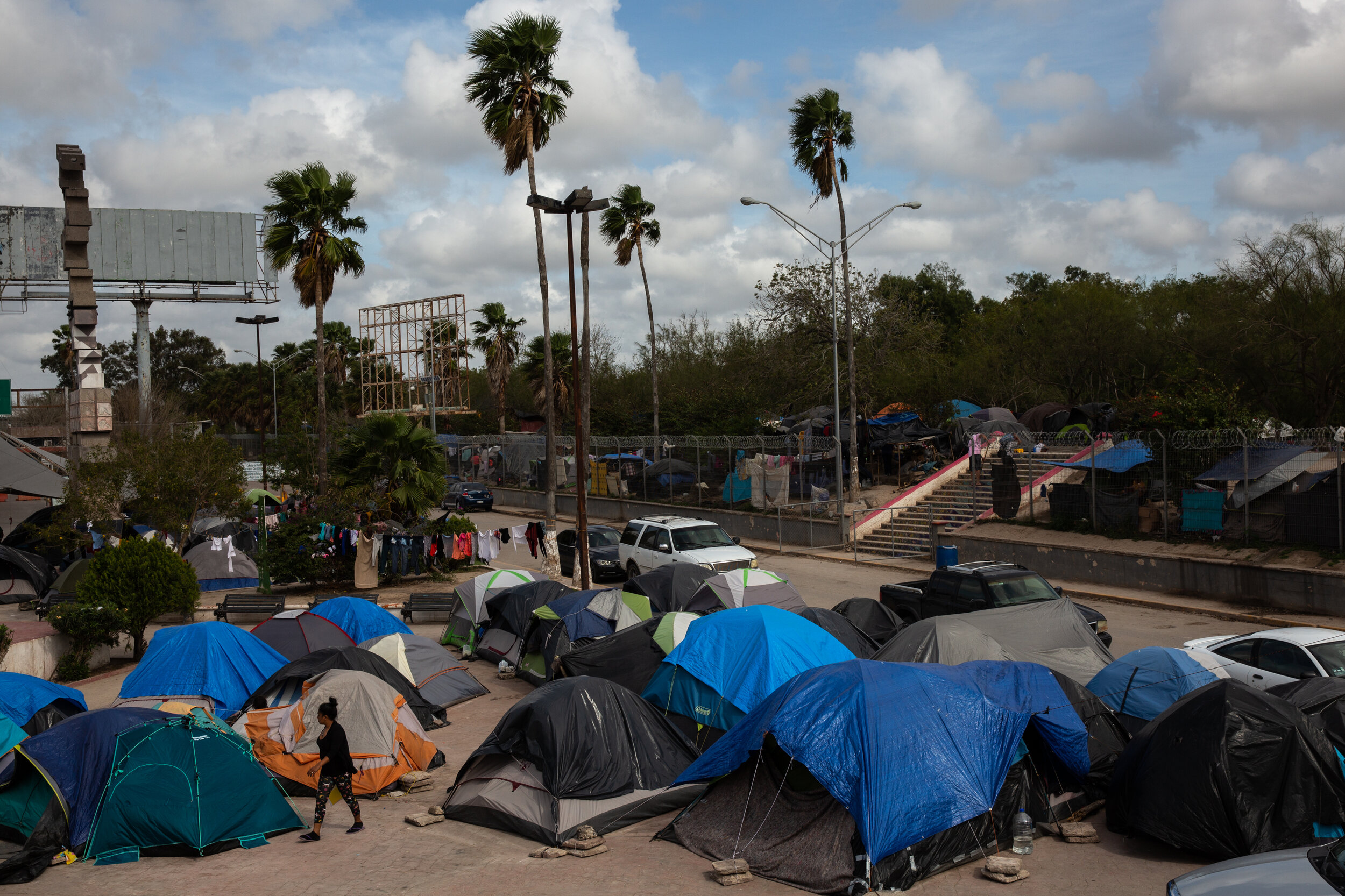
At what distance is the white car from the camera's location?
10.7 meters

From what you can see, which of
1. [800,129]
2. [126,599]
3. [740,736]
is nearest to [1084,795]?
[740,736]

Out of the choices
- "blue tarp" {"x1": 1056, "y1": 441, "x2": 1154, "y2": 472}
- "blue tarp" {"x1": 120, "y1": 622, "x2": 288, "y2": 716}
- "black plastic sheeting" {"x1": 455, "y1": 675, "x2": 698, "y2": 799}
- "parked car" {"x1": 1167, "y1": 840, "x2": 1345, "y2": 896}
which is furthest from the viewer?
"blue tarp" {"x1": 1056, "y1": 441, "x2": 1154, "y2": 472}

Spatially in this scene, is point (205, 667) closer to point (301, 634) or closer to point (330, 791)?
point (301, 634)

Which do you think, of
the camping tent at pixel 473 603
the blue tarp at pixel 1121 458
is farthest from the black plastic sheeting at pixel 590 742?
the blue tarp at pixel 1121 458

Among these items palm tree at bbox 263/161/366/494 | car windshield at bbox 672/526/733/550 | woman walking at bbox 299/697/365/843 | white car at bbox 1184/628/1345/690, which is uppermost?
palm tree at bbox 263/161/366/494

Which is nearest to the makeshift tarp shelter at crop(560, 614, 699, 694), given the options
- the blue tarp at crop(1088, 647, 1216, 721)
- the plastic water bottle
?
the plastic water bottle

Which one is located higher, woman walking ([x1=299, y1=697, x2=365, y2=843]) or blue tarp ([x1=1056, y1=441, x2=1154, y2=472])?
blue tarp ([x1=1056, y1=441, x2=1154, y2=472])

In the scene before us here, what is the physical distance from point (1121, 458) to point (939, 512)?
22.1ft

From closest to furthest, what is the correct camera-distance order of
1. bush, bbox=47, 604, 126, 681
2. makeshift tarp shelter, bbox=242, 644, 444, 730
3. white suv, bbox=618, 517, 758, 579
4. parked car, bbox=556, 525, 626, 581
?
1. makeshift tarp shelter, bbox=242, 644, 444, 730
2. bush, bbox=47, 604, 126, 681
3. white suv, bbox=618, 517, 758, 579
4. parked car, bbox=556, 525, 626, 581

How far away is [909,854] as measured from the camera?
8.15m

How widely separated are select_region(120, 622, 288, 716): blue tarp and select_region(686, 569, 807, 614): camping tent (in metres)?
6.79

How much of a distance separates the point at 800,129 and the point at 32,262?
125 feet

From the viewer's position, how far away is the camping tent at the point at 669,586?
1662cm

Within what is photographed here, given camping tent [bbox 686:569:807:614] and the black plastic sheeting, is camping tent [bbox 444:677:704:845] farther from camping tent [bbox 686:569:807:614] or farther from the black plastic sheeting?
camping tent [bbox 686:569:807:614]
